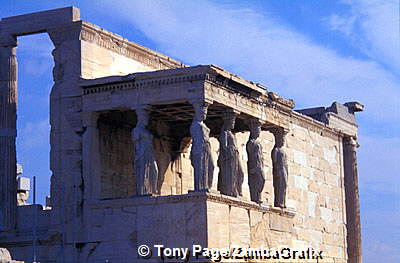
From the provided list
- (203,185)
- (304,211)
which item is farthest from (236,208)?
(304,211)

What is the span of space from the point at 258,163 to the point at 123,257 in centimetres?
371

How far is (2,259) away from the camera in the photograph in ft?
38.9

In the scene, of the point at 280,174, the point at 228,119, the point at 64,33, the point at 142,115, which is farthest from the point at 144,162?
the point at 280,174

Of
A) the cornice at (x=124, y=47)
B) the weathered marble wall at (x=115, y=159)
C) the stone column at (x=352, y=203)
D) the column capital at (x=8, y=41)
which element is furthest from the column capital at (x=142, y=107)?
the stone column at (x=352, y=203)

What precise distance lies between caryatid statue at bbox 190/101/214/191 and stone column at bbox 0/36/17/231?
3870 millimetres

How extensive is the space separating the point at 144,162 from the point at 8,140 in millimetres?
3073

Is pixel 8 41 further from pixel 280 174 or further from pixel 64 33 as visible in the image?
pixel 280 174

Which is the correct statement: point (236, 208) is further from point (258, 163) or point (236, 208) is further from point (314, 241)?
point (314, 241)

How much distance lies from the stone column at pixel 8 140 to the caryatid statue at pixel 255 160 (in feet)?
15.5

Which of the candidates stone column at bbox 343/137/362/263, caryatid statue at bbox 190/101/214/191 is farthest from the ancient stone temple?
stone column at bbox 343/137/362/263

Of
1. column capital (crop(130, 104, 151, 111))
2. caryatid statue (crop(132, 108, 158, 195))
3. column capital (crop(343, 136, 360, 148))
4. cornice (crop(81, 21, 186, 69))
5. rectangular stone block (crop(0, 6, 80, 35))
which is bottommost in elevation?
caryatid statue (crop(132, 108, 158, 195))

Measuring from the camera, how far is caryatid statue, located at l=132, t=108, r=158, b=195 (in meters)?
18.6

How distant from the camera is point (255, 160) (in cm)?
2073

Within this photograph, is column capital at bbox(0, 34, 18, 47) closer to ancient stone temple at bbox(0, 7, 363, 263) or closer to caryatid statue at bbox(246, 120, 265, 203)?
ancient stone temple at bbox(0, 7, 363, 263)
